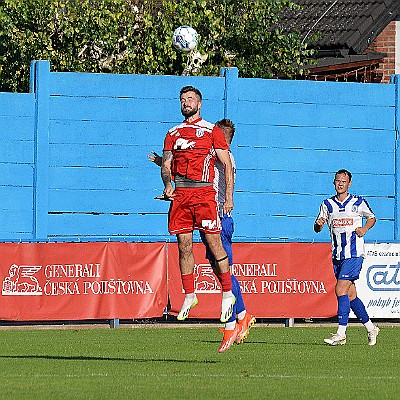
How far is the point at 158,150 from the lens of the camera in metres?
21.8

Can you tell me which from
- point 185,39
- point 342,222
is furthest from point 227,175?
point 185,39

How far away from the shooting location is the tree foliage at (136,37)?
24766 mm

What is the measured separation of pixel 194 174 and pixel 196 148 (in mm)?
240

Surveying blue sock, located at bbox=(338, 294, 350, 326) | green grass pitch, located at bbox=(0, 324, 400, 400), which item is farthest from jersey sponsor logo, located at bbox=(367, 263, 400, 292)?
blue sock, located at bbox=(338, 294, 350, 326)

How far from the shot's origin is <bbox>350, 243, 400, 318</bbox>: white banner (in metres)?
20.2

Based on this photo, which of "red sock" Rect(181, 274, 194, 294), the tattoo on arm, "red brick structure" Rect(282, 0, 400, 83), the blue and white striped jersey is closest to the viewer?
the tattoo on arm

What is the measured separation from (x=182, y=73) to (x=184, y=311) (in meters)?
14.2

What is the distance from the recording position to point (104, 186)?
855 inches

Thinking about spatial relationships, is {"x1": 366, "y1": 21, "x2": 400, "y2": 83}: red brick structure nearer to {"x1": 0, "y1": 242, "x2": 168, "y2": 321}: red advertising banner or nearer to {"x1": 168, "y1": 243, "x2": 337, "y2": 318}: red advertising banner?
{"x1": 168, "y1": 243, "x2": 337, "y2": 318}: red advertising banner

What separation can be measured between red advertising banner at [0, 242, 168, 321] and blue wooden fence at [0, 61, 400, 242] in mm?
1810

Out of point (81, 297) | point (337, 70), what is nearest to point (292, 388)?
point (81, 297)

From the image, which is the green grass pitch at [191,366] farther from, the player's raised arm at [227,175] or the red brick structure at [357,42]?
the red brick structure at [357,42]

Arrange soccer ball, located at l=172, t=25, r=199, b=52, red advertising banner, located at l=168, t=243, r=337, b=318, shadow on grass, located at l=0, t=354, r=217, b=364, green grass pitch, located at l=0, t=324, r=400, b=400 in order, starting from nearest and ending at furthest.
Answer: green grass pitch, located at l=0, t=324, r=400, b=400 → shadow on grass, located at l=0, t=354, r=217, b=364 → red advertising banner, located at l=168, t=243, r=337, b=318 → soccer ball, located at l=172, t=25, r=199, b=52

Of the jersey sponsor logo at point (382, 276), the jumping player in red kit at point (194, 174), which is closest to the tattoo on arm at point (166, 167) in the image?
the jumping player in red kit at point (194, 174)
